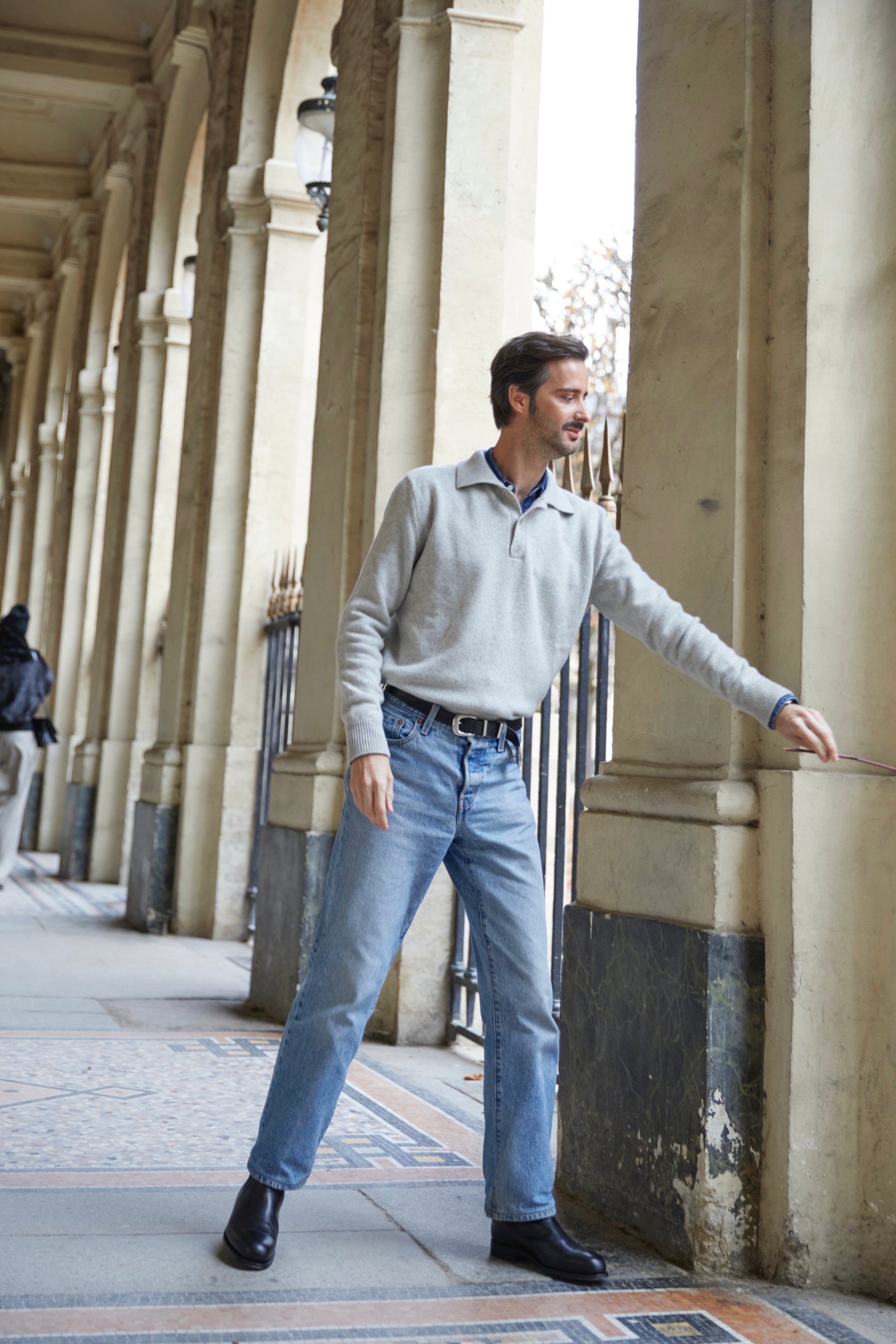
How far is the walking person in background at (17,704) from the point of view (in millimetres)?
10086

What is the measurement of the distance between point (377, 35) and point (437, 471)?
3.76 m

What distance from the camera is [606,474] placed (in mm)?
4328

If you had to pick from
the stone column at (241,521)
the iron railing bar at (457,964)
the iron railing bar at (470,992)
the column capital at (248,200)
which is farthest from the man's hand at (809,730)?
the column capital at (248,200)

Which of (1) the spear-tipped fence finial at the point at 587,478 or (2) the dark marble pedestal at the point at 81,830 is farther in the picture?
(2) the dark marble pedestal at the point at 81,830

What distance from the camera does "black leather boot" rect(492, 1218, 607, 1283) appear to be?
280cm

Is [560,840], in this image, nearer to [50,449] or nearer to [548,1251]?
[548,1251]

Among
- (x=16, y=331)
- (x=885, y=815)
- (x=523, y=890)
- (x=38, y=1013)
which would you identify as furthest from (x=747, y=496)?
(x=16, y=331)

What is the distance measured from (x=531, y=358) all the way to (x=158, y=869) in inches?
241

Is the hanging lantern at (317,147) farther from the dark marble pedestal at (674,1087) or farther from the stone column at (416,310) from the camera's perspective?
the dark marble pedestal at (674,1087)

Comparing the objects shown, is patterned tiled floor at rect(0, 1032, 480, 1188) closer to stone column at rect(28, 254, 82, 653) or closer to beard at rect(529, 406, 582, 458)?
beard at rect(529, 406, 582, 458)

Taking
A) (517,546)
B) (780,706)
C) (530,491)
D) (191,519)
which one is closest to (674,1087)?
(780,706)

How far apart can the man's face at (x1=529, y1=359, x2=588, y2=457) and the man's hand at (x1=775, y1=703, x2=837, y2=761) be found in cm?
72

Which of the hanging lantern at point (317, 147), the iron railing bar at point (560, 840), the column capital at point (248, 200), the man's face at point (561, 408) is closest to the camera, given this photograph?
the man's face at point (561, 408)

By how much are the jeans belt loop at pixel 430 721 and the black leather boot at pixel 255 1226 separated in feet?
3.19
